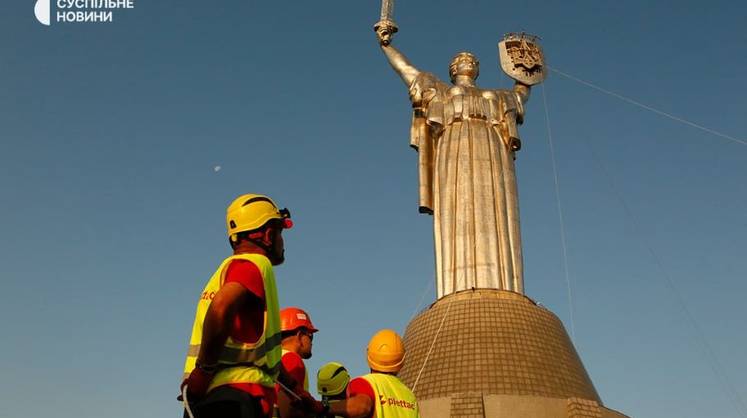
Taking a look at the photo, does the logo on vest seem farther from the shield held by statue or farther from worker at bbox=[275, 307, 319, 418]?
the shield held by statue

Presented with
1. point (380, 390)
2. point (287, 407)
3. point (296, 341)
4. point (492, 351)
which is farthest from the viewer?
point (492, 351)

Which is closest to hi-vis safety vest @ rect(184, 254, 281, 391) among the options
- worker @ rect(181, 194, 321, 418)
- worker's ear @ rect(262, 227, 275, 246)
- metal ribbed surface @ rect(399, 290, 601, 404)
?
worker @ rect(181, 194, 321, 418)

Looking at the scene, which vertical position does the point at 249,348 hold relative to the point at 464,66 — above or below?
below

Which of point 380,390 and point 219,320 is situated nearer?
point 219,320

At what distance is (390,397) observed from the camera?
3.53m

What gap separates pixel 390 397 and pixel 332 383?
0.48 meters

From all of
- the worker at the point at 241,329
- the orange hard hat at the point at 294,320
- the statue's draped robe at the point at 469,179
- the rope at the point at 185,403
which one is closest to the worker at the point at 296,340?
the orange hard hat at the point at 294,320

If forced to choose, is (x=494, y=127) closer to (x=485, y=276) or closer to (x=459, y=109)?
(x=459, y=109)

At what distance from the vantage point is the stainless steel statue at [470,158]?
1512 cm

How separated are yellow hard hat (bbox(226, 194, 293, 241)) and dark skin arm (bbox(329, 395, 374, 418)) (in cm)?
88

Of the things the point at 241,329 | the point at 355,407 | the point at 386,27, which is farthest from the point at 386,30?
the point at 241,329

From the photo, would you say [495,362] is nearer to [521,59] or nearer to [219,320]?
[521,59]

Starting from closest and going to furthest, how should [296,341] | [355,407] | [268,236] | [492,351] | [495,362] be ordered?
1. [268,236]
2. [355,407]
3. [296,341]
4. [495,362]
5. [492,351]

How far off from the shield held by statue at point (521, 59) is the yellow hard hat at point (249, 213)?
14940 millimetres
